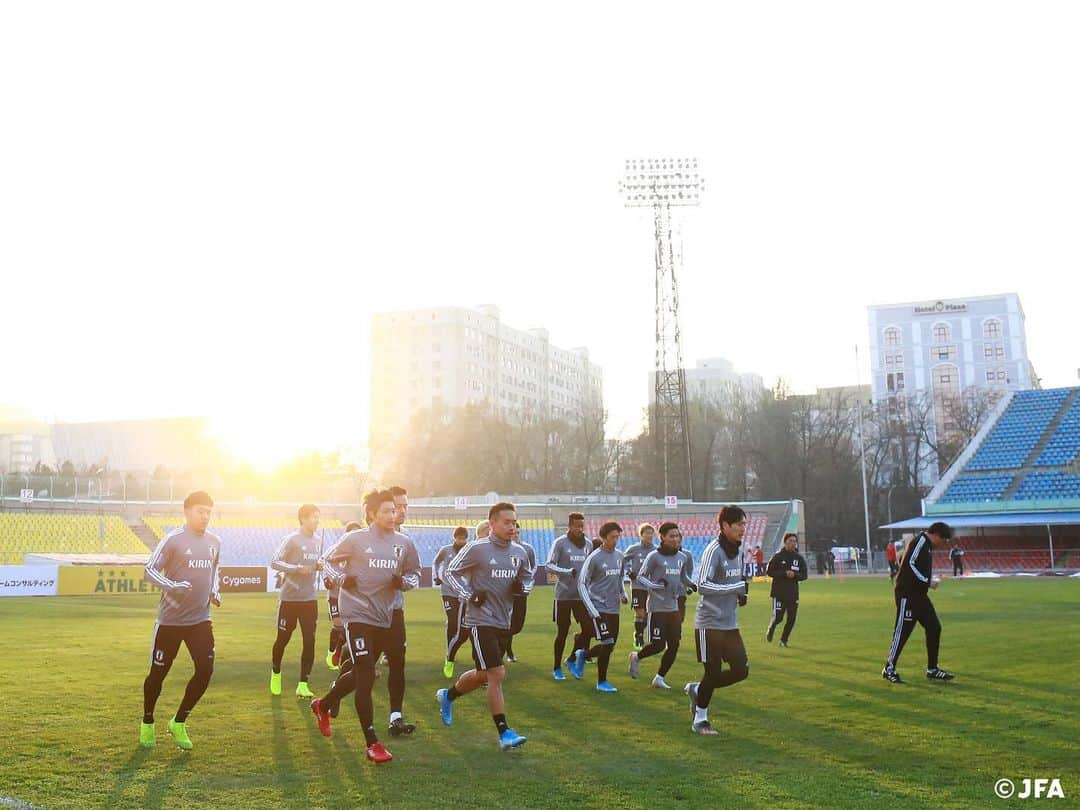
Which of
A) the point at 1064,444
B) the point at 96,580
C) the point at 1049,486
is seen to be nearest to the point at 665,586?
the point at 96,580

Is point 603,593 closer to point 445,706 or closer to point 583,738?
point 445,706

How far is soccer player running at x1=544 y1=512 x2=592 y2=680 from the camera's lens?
13.9m

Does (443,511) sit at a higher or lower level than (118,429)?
lower

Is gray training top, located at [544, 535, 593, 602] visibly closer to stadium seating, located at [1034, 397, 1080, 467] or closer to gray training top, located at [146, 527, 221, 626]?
gray training top, located at [146, 527, 221, 626]

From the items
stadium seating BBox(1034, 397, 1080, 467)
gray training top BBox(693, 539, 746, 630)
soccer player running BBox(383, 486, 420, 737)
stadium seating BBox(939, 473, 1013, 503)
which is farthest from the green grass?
stadium seating BBox(1034, 397, 1080, 467)

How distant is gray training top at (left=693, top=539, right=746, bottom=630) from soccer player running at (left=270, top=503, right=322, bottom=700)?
498 centimetres

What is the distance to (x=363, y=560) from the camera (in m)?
9.23

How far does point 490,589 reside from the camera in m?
9.39

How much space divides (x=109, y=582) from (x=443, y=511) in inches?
1142

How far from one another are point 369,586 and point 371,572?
0.13 meters

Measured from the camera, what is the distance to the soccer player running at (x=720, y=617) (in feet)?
31.9

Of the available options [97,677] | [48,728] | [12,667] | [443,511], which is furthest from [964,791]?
[443,511]

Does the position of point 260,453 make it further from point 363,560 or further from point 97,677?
point 363,560

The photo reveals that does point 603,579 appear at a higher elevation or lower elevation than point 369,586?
lower
